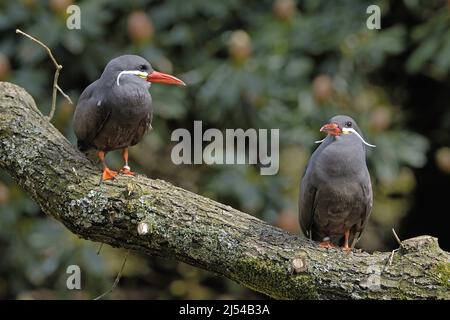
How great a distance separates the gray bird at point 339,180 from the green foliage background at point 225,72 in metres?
1.78

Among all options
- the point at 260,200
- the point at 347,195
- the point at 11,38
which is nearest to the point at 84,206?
the point at 347,195

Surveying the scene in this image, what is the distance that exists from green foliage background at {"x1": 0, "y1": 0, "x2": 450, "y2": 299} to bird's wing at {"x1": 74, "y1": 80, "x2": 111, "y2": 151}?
1802mm

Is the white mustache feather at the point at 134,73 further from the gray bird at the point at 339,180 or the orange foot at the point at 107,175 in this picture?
the gray bird at the point at 339,180

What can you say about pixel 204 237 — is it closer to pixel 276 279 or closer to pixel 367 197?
pixel 276 279

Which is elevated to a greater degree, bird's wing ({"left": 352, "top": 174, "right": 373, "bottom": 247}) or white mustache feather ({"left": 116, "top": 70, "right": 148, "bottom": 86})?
white mustache feather ({"left": 116, "top": 70, "right": 148, "bottom": 86})

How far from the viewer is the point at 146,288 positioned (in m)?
7.90

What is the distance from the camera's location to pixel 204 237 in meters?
4.09

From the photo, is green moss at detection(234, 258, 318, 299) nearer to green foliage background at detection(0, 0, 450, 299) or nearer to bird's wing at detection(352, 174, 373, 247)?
bird's wing at detection(352, 174, 373, 247)

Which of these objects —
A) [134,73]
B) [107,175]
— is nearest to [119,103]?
[134,73]

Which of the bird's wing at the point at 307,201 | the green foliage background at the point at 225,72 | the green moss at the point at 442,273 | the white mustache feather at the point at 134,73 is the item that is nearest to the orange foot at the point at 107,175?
the white mustache feather at the point at 134,73

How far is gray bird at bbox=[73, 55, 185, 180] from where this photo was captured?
173 inches

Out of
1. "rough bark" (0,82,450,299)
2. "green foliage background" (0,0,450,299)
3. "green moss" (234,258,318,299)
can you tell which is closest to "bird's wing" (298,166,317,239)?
"rough bark" (0,82,450,299)

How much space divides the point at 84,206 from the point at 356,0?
11.6 feet
